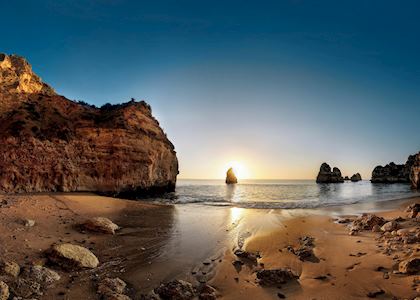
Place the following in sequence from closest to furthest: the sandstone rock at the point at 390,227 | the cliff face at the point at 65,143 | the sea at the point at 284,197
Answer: the sandstone rock at the point at 390,227
the cliff face at the point at 65,143
the sea at the point at 284,197

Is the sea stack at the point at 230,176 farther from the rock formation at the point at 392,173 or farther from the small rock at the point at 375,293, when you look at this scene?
the small rock at the point at 375,293

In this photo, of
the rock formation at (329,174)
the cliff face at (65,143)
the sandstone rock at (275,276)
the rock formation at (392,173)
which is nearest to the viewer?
the sandstone rock at (275,276)

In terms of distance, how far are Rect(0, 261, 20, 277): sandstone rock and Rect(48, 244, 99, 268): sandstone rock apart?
84cm

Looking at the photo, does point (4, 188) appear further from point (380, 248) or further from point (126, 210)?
point (380, 248)

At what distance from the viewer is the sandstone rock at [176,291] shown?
5285 mm

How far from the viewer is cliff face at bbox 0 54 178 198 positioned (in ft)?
69.7

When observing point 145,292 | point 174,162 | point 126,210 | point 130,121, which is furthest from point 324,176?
point 145,292

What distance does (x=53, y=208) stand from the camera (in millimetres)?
12453

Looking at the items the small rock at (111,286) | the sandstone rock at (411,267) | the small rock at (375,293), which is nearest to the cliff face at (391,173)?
the sandstone rock at (411,267)

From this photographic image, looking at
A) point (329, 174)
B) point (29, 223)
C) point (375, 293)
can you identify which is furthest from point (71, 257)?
point (329, 174)

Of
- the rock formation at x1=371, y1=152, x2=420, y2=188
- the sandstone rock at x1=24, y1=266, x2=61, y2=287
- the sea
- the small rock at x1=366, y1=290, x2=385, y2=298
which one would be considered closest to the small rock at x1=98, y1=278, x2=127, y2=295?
the sandstone rock at x1=24, y1=266, x2=61, y2=287

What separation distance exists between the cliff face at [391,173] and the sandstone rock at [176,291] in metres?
121

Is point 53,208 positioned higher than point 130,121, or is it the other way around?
point 130,121

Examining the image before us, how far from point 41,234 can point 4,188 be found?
1438 cm
